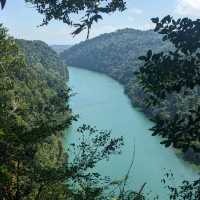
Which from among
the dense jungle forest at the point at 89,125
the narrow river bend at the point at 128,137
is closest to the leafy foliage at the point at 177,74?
the dense jungle forest at the point at 89,125

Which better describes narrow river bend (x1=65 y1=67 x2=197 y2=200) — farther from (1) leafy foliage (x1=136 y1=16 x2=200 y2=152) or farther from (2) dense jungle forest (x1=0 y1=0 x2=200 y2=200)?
(1) leafy foliage (x1=136 y1=16 x2=200 y2=152)

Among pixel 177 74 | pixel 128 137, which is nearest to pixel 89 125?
pixel 177 74

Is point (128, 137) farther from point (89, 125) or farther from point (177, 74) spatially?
point (177, 74)

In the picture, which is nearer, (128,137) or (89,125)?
(89,125)

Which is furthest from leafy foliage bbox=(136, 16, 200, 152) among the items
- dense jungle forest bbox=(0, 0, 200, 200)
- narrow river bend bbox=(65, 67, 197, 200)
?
narrow river bend bbox=(65, 67, 197, 200)

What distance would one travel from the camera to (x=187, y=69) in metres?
4.48

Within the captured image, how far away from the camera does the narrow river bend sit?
43.9 m

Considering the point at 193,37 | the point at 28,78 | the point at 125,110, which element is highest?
the point at 193,37

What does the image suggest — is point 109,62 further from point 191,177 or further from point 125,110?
point 191,177

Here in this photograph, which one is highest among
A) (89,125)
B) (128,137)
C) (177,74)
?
(177,74)

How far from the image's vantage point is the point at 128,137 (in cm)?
6231

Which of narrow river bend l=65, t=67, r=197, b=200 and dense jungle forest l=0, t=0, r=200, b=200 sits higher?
dense jungle forest l=0, t=0, r=200, b=200

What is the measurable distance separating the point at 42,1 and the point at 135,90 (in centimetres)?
9851

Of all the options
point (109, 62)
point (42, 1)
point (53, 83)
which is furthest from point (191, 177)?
point (109, 62)
